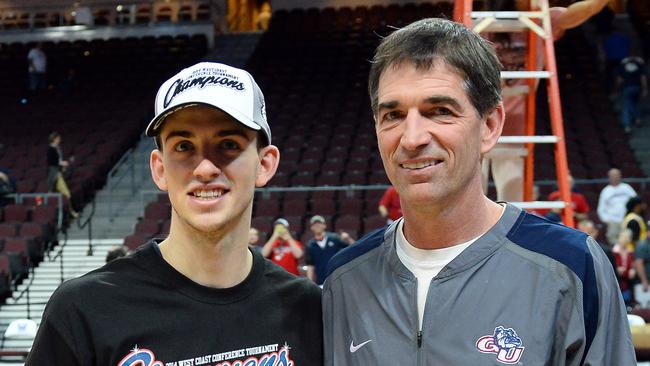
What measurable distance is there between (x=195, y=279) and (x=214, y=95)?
0.49 m

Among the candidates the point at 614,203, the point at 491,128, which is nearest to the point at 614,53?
the point at 614,203

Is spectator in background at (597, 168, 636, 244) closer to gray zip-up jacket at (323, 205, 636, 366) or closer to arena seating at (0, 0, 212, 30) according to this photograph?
gray zip-up jacket at (323, 205, 636, 366)

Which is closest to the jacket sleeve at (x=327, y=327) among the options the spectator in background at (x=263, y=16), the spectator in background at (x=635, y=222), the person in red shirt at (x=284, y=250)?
the person in red shirt at (x=284, y=250)

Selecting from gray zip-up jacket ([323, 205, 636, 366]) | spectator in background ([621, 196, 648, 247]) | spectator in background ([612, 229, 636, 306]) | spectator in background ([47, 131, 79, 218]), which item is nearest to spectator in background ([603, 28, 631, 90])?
spectator in background ([621, 196, 648, 247])

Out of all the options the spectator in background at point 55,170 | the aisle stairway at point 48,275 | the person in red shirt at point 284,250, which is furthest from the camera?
the spectator in background at point 55,170

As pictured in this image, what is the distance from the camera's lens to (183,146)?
235 centimetres

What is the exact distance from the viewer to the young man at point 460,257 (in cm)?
214

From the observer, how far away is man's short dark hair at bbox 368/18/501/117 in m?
2.24

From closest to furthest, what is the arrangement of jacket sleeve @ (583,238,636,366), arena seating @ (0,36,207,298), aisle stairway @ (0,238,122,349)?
1. jacket sleeve @ (583,238,636,366)
2. aisle stairway @ (0,238,122,349)
3. arena seating @ (0,36,207,298)

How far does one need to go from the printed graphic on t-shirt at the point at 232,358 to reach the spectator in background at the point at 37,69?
61.1ft

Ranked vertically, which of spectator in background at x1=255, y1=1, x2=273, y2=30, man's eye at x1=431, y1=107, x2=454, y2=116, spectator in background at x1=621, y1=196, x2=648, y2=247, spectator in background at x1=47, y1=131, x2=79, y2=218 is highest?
man's eye at x1=431, y1=107, x2=454, y2=116

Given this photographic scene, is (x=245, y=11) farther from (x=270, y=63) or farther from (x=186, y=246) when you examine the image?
(x=186, y=246)

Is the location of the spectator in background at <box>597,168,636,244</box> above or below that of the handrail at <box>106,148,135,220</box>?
above

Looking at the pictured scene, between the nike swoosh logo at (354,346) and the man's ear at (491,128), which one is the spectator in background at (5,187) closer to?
the nike swoosh logo at (354,346)
